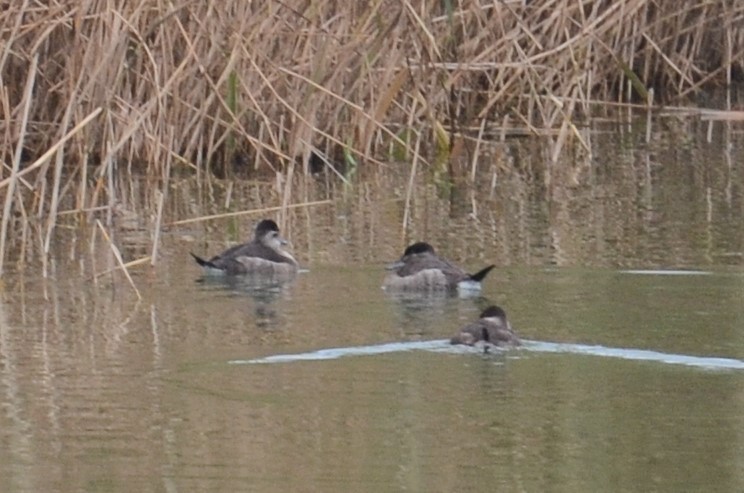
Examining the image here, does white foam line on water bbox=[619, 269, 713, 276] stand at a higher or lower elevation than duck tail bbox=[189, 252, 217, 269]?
lower

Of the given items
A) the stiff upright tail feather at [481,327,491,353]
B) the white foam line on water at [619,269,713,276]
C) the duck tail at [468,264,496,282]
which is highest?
the duck tail at [468,264,496,282]

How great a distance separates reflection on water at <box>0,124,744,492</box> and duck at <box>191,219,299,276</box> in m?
0.12

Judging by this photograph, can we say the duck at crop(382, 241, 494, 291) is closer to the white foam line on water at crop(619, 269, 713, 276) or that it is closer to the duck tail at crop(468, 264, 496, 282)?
the duck tail at crop(468, 264, 496, 282)

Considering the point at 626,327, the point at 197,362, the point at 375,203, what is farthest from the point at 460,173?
the point at 197,362

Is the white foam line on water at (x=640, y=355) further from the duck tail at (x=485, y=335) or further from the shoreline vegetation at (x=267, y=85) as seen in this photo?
→ the shoreline vegetation at (x=267, y=85)

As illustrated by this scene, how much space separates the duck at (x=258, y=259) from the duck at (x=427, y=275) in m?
0.54

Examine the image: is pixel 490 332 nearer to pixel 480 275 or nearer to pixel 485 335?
pixel 485 335

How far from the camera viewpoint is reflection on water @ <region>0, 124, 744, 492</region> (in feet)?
19.4

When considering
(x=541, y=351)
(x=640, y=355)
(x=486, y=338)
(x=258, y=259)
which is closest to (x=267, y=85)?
(x=258, y=259)

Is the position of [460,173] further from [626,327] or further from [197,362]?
[197,362]

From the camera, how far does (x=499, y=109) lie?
15.4 m

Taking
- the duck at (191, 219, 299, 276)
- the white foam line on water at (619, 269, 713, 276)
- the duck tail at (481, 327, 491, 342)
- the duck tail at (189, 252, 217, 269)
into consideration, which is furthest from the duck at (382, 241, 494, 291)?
the duck tail at (481, 327, 491, 342)

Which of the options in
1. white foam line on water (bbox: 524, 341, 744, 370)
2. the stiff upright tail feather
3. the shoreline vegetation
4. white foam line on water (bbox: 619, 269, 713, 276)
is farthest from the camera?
the shoreline vegetation

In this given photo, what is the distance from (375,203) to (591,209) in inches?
48.9
